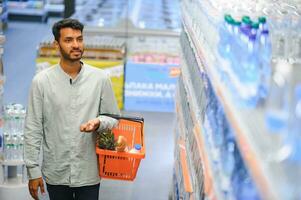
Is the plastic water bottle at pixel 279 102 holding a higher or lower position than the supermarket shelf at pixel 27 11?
higher

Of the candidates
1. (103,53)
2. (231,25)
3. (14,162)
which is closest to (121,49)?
(103,53)

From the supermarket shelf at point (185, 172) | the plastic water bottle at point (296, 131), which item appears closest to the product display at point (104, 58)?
the supermarket shelf at point (185, 172)

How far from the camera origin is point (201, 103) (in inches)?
147

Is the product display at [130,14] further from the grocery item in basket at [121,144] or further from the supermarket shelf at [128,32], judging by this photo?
the grocery item in basket at [121,144]

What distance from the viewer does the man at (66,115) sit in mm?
3971

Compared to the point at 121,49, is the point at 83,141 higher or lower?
higher

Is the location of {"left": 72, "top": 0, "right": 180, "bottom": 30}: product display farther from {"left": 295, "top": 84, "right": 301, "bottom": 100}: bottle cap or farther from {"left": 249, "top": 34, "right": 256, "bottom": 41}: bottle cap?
{"left": 295, "top": 84, "right": 301, "bottom": 100}: bottle cap

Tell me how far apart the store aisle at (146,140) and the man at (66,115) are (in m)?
2.13

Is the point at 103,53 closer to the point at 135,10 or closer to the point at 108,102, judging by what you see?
the point at 135,10

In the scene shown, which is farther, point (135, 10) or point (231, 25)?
point (135, 10)

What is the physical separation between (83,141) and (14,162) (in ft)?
5.60

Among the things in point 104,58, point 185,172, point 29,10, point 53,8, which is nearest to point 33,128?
point 185,172

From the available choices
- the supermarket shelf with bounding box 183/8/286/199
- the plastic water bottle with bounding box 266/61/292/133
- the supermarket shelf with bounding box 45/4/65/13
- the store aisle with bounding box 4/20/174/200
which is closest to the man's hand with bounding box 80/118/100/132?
the supermarket shelf with bounding box 183/8/286/199

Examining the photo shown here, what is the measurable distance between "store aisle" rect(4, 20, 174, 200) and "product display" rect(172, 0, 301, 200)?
6.44ft
